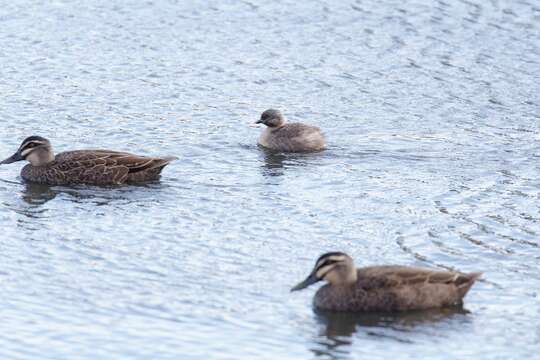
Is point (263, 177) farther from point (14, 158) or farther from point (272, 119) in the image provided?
point (14, 158)

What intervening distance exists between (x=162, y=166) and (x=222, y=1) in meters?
11.6

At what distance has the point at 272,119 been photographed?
21.7 metres

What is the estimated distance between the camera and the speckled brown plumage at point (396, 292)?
1403 cm

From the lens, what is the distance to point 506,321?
13.6 m

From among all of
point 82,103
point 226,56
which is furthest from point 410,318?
point 226,56

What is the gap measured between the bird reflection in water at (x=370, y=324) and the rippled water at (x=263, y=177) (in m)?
0.03

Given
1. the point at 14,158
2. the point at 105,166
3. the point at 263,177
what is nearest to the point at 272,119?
the point at 263,177

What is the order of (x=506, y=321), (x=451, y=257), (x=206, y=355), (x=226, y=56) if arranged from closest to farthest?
(x=206, y=355), (x=506, y=321), (x=451, y=257), (x=226, y=56)

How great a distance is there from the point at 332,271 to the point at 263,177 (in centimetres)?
549

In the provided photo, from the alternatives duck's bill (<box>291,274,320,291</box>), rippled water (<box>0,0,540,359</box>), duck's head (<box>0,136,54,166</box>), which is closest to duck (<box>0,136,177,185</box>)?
duck's head (<box>0,136,54,166</box>)

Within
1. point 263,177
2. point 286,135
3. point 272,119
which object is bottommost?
point 263,177

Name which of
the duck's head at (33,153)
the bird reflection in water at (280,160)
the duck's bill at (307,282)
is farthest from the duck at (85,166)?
the duck's bill at (307,282)

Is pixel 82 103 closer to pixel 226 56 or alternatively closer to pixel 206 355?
pixel 226 56

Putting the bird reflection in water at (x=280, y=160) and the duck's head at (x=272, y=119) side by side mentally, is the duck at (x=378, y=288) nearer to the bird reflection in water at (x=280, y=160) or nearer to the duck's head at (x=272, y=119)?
the bird reflection in water at (x=280, y=160)
